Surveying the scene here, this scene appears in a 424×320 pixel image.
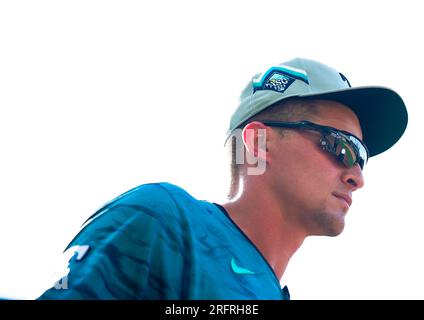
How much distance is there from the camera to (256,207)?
4309mm

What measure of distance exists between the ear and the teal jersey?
0.92 metres

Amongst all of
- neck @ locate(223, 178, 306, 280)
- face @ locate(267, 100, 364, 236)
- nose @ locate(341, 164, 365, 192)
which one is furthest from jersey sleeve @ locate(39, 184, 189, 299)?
nose @ locate(341, 164, 365, 192)

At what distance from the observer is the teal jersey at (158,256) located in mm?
3150

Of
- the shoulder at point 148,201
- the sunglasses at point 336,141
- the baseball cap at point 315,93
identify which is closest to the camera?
the shoulder at point 148,201

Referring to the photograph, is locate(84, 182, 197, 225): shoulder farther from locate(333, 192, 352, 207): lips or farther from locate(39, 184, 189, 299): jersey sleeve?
locate(333, 192, 352, 207): lips

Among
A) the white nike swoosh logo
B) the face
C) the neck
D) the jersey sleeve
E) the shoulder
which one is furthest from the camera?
the face

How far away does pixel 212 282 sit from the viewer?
135 inches

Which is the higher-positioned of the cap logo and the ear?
the cap logo

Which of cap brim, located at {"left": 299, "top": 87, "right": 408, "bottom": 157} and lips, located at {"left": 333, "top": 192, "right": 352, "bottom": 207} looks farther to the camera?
cap brim, located at {"left": 299, "top": 87, "right": 408, "bottom": 157}

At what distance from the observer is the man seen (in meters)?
3.26

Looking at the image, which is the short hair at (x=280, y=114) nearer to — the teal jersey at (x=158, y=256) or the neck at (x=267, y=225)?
the neck at (x=267, y=225)

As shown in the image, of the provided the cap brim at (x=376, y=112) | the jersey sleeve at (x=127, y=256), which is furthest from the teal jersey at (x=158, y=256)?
the cap brim at (x=376, y=112)
